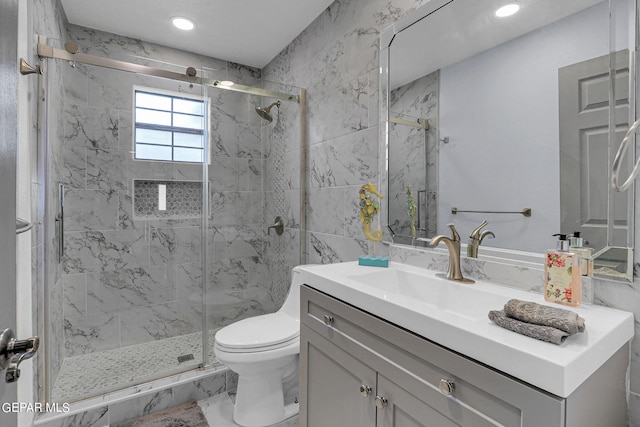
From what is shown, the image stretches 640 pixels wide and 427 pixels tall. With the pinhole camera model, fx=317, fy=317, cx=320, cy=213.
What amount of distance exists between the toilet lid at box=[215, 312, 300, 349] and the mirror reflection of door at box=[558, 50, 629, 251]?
53.1 inches

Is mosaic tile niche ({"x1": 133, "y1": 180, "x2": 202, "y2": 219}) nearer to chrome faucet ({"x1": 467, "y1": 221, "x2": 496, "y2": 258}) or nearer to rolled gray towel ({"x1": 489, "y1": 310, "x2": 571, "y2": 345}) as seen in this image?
chrome faucet ({"x1": 467, "y1": 221, "x2": 496, "y2": 258})

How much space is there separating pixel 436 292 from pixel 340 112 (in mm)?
1304

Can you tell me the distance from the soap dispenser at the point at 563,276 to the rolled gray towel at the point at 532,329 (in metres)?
0.29

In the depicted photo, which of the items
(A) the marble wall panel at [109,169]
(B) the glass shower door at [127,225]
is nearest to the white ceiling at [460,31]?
(B) the glass shower door at [127,225]

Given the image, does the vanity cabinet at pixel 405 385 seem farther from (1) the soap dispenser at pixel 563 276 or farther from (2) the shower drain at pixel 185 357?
(2) the shower drain at pixel 185 357

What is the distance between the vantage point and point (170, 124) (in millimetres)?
2430

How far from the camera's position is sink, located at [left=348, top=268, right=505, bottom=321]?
105 centimetres

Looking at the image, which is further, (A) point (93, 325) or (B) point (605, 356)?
(A) point (93, 325)

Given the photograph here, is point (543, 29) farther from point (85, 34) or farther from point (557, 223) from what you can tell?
point (85, 34)

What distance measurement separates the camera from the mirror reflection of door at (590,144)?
905mm

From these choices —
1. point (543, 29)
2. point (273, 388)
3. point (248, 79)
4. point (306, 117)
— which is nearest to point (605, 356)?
point (543, 29)

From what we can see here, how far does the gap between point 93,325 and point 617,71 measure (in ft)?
10.2

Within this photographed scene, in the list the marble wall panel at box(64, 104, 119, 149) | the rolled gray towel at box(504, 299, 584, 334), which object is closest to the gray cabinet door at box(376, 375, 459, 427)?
the rolled gray towel at box(504, 299, 584, 334)

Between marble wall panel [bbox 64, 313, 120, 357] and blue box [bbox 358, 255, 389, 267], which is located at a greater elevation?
blue box [bbox 358, 255, 389, 267]
